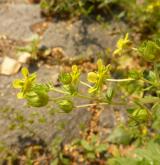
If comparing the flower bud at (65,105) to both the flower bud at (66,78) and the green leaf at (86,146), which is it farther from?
the green leaf at (86,146)

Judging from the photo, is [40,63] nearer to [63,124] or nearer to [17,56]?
Result: [17,56]

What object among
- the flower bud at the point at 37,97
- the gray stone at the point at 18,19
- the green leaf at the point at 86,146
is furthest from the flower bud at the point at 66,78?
the gray stone at the point at 18,19

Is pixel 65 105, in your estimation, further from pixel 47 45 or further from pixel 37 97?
pixel 47 45

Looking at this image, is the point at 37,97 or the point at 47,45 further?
the point at 47,45

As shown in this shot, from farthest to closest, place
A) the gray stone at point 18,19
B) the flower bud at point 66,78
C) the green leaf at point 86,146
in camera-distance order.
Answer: the gray stone at point 18,19
the green leaf at point 86,146
the flower bud at point 66,78

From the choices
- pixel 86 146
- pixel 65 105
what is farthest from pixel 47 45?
pixel 65 105

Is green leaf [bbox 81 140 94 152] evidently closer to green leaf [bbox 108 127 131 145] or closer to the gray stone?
green leaf [bbox 108 127 131 145]

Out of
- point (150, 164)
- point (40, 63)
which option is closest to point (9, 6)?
point (40, 63)
